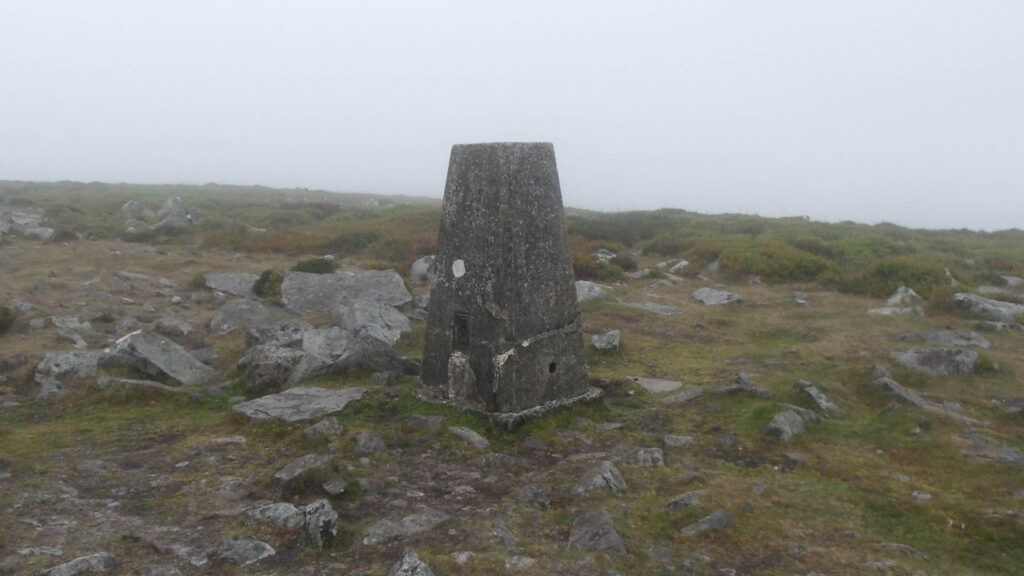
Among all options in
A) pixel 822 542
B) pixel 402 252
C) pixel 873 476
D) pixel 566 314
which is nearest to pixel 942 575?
pixel 822 542

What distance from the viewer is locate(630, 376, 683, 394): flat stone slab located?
31.7 ft

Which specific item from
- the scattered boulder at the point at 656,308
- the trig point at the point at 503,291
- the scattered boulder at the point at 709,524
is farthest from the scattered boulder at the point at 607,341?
the scattered boulder at the point at 709,524

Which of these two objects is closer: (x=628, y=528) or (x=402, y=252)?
(x=628, y=528)

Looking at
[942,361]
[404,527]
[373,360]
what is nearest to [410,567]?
[404,527]

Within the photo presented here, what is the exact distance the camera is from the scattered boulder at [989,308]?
12942 mm

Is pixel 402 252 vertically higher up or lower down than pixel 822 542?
higher up

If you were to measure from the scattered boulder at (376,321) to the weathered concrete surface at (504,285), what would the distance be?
11.0ft

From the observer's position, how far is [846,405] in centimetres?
891

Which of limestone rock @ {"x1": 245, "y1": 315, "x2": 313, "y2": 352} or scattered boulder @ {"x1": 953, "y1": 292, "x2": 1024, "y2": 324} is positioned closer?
limestone rock @ {"x1": 245, "y1": 315, "x2": 313, "y2": 352}

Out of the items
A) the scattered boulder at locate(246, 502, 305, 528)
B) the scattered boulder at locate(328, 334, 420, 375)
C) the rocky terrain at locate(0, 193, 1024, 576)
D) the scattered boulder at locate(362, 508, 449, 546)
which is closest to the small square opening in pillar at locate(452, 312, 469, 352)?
the rocky terrain at locate(0, 193, 1024, 576)

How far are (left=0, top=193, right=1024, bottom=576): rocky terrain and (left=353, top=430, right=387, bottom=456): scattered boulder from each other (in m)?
0.02

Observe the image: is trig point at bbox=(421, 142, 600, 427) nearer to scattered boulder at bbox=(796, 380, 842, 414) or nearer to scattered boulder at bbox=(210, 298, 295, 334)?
scattered boulder at bbox=(796, 380, 842, 414)

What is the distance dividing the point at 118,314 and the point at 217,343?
260 cm

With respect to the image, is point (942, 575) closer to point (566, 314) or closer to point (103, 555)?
point (566, 314)
